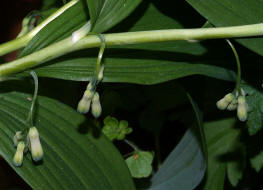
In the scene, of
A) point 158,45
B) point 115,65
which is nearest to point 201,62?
point 158,45

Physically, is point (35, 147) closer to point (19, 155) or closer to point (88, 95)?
point (19, 155)

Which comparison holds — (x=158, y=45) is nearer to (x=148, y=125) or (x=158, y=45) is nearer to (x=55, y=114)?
(x=55, y=114)

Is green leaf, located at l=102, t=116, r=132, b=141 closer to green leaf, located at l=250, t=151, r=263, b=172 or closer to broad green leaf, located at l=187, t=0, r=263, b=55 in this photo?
green leaf, located at l=250, t=151, r=263, b=172

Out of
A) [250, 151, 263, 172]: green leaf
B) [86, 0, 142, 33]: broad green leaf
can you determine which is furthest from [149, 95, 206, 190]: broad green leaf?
[86, 0, 142, 33]: broad green leaf

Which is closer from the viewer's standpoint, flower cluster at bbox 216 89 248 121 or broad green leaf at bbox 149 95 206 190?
flower cluster at bbox 216 89 248 121

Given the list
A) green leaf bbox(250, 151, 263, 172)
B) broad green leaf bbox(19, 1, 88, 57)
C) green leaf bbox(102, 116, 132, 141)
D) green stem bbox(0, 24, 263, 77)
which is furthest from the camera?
green leaf bbox(102, 116, 132, 141)

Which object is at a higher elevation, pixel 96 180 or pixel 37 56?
pixel 37 56

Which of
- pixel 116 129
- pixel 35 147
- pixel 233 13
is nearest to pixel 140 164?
pixel 116 129

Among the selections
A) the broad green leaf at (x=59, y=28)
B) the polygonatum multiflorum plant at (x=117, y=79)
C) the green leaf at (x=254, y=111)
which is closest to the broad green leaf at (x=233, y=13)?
the polygonatum multiflorum plant at (x=117, y=79)
